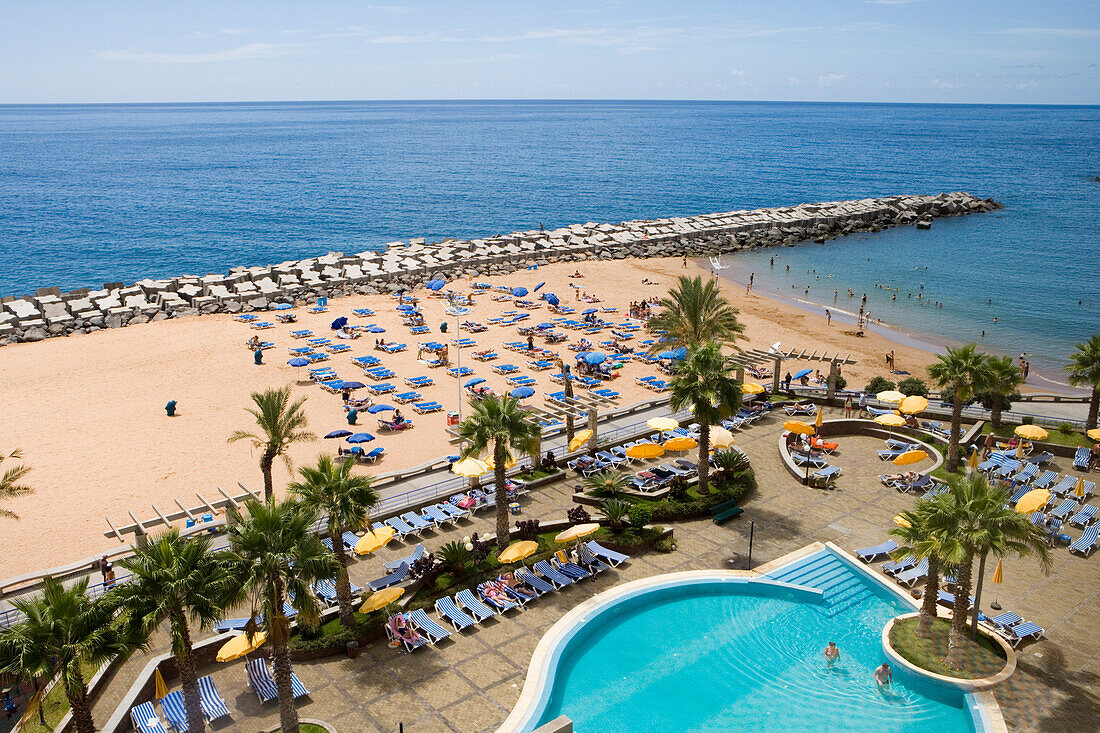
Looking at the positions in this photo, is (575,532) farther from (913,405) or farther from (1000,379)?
(1000,379)

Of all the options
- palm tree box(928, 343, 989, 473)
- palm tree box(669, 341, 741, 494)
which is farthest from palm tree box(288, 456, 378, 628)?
palm tree box(928, 343, 989, 473)

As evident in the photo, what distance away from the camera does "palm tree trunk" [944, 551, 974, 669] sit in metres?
17.2

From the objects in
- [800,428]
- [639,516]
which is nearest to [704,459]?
[639,516]

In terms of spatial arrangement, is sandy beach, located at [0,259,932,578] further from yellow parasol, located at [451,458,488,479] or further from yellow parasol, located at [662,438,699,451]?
yellow parasol, located at [662,438,699,451]

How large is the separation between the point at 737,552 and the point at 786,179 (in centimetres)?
13833

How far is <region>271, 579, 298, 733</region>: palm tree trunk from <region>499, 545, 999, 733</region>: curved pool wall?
14.1ft

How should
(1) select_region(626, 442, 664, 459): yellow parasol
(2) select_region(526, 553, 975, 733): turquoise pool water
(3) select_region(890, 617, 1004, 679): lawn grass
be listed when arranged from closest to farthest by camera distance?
(2) select_region(526, 553, 975, 733): turquoise pool water
(3) select_region(890, 617, 1004, 679): lawn grass
(1) select_region(626, 442, 664, 459): yellow parasol

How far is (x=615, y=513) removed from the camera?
76.2 ft

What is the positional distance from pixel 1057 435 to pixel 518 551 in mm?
23574

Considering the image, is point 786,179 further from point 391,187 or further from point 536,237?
point 536,237

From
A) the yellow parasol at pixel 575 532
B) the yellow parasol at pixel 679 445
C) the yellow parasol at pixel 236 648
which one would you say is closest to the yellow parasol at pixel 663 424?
the yellow parasol at pixel 679 445

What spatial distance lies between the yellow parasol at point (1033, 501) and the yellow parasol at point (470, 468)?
15.2 meters

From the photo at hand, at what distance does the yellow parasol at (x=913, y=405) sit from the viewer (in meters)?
29.3

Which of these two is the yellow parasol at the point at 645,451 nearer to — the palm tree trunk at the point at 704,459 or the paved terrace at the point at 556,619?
the palm tree trunk at the point at 704,459
